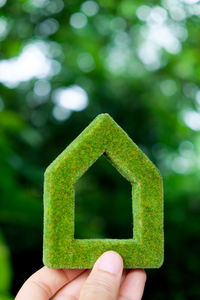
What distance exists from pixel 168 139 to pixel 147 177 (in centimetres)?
286

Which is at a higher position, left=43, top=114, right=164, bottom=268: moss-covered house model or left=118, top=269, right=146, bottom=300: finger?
left=43, top=114, right=164, bottom=268: moss-covered house model

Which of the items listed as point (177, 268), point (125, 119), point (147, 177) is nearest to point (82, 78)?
point (125, 119)

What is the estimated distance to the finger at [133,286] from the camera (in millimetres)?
1008

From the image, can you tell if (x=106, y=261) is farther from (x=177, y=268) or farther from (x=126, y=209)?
(x=177, y=268)

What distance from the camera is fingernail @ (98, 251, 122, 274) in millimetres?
914

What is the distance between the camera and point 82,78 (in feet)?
11.5

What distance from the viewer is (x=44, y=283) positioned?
3.29 ft

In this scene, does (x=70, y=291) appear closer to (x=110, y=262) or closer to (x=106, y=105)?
(x=110, y=262)

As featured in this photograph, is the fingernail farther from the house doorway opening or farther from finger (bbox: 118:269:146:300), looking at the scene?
the house doorway opening

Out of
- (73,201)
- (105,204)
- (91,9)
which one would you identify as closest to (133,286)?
(73,201)

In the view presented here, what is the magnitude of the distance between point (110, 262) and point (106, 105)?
8.83 ft

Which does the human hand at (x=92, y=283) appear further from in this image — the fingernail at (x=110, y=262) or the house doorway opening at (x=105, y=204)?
the house doorway opening at (x=105, y=204)

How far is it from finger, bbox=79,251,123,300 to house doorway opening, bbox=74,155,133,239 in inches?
74.7

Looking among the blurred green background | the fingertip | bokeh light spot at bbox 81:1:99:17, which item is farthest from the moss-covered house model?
bokeh light spot at bbox 81:1:99:17
